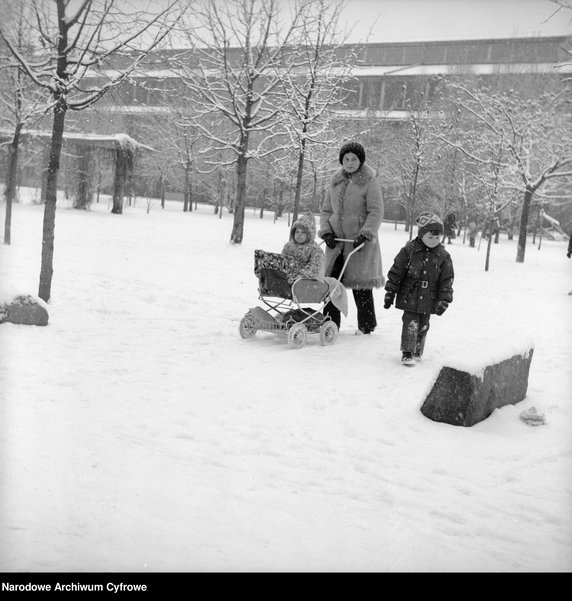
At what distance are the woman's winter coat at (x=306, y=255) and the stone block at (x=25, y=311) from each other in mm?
2695

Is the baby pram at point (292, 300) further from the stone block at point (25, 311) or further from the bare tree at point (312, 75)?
the bare tree at point (312, 75)

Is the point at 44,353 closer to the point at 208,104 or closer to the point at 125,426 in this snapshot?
the point at 125,426

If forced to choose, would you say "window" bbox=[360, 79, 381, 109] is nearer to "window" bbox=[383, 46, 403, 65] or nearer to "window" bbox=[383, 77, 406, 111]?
"window" bbox=[383, 77, 406, 111]

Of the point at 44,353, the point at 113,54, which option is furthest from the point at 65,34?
the point at 44,353

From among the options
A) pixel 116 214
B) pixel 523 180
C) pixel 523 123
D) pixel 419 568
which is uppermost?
pixel 523 123

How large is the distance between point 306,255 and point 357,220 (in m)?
0.94

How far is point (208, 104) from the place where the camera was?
1816 centimetres

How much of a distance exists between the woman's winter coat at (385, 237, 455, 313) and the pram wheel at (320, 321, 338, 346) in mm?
1026

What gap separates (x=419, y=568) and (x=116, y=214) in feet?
90.6

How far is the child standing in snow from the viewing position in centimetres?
561

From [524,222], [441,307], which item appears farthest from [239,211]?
[441,307]

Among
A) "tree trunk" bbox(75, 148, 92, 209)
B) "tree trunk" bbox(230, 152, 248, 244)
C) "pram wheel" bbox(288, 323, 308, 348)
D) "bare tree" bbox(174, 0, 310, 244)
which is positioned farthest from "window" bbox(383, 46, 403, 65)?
"pram wheel" bbox(288, 323, 308, 348)

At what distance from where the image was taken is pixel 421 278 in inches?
221
